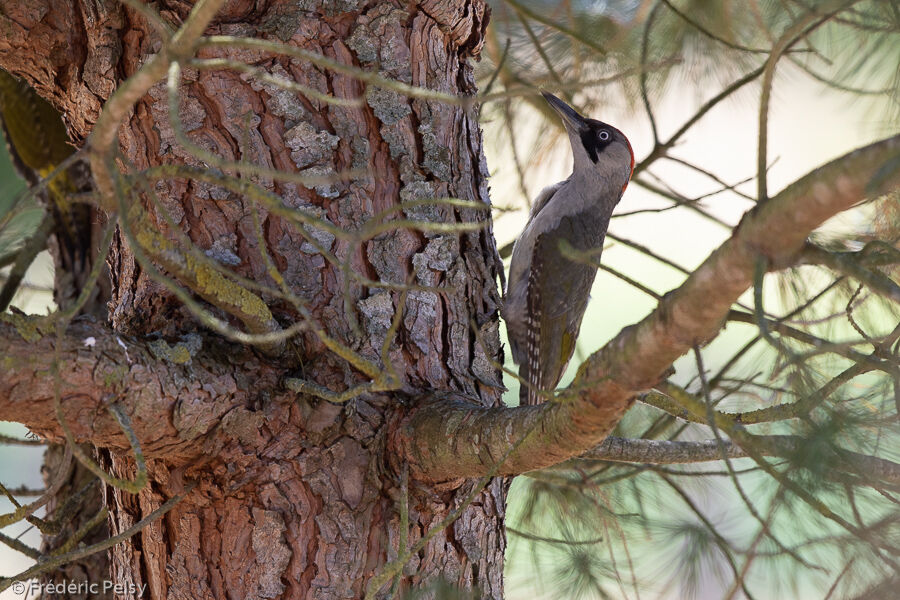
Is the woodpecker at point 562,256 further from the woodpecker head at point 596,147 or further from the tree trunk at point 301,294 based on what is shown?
the tree trunk at point 301,294

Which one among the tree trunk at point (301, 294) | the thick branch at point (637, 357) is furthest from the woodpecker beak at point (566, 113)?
the thick branch at point (637, 357)

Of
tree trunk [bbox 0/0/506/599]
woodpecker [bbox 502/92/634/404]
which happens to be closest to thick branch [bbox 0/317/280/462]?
tree trunk [bbox 0/0/506/599]

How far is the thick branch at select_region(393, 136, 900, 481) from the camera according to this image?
106 cm

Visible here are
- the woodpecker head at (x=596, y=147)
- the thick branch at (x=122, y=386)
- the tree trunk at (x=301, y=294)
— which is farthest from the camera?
the woodpecker head at (x=596, y=147)

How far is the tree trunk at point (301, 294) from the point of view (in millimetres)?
1907

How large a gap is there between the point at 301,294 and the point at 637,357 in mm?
917

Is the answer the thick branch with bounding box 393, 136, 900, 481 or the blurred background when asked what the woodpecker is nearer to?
the blurred background

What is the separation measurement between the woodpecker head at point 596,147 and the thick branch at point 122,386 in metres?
1.93

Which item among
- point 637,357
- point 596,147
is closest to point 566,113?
point 596,147

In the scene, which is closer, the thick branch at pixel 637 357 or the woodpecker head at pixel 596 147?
the thick branch at pixel 637 357

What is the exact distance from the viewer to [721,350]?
10625mm

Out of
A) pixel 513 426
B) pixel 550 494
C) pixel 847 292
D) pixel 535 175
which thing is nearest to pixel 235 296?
pixel 513 426

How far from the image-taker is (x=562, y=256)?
332 cm

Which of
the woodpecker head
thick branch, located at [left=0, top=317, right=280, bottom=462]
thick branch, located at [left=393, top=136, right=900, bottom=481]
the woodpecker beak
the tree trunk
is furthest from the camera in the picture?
the woodpecker head
